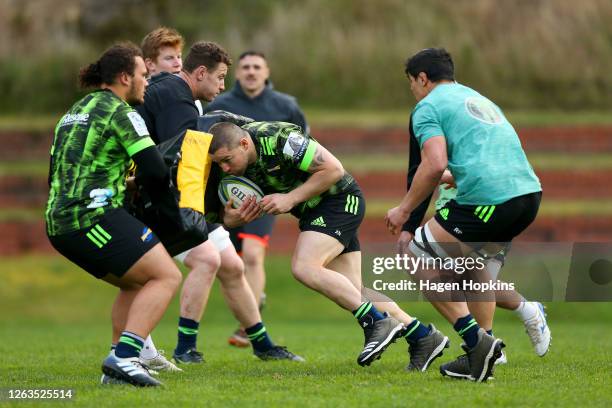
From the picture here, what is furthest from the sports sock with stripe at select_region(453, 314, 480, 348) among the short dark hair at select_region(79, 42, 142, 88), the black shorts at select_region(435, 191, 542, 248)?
the short dark hair at select_region(79, 42, 142, 88)

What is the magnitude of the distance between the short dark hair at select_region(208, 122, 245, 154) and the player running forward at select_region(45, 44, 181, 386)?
750 millimetres

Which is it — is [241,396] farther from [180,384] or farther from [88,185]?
[88,185]

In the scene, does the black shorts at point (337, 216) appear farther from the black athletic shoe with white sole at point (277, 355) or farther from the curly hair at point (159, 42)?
the curly hair at point (159, 42)

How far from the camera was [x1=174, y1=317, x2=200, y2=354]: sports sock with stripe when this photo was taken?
7.85 meters

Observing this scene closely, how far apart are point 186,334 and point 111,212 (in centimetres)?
210

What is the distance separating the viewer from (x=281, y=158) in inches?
269

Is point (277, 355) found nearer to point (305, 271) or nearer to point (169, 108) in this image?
point (305, 271)

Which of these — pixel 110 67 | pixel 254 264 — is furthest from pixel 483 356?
pixel 254 264

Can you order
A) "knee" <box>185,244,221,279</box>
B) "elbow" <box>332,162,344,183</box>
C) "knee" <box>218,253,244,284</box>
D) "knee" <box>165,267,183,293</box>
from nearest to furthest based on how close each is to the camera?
1. "knee" <box>165,267,183,293</box>
2. "elbow" <box>332,162,344,183</box>
3. "knee" <box>185,244,221,279</box>
4. "knee" <box>218,253,244,284</box>

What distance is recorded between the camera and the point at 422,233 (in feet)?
22.0

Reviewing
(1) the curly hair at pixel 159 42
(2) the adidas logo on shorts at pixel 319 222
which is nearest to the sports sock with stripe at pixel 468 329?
(2) the adidas logo on shorts at pixel 319 222

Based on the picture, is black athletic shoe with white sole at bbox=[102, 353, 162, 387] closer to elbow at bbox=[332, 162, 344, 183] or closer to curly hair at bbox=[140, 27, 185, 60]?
elbow at bbox=[332, 162, 344, 183]

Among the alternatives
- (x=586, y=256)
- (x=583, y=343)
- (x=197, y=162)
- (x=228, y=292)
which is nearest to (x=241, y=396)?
(x=197, y=162)

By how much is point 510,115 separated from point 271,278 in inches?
293
